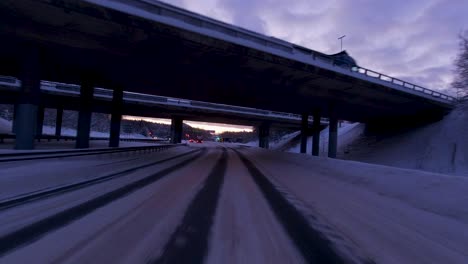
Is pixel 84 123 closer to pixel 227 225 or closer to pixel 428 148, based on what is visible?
pixel 227 225

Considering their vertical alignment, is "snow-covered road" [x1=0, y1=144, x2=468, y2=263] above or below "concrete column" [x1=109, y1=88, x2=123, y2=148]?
below

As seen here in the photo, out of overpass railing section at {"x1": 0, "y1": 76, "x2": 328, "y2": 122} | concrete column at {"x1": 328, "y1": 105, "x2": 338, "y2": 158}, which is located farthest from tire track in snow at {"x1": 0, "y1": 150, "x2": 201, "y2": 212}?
overpass railing section at {"x1": 0, "y1": 76, "x2": 328, "y2": 122}

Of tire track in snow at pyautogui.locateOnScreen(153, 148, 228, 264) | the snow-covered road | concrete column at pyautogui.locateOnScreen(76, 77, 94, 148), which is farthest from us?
concrete column at pyautogui.locateOnScreen(76, 77, 94, 148)

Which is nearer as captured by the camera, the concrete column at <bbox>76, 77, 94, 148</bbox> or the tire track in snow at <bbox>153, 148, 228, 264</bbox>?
the tire track in snow at <bbox>153, 148, 228, 264</bbox>

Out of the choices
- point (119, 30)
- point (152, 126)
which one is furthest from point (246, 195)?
point (152, 126)

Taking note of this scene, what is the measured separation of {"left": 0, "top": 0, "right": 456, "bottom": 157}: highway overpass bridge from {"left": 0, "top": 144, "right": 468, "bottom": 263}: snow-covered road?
947 cm

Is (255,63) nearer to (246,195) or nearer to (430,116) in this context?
(246,195)

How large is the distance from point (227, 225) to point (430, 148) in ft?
102

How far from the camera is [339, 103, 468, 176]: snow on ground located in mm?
23188

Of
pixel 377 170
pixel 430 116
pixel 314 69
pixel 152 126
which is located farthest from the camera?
pixel 152 126

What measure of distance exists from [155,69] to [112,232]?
1825 cm

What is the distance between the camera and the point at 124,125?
135 meters

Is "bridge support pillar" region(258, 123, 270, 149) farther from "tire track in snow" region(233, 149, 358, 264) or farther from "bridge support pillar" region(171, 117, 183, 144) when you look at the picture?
"tire track in snow" region(233, 149, 358, 264)

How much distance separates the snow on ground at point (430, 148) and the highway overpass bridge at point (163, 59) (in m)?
3.61
